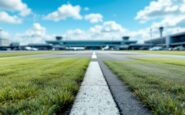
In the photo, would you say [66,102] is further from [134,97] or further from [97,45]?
[97,45]

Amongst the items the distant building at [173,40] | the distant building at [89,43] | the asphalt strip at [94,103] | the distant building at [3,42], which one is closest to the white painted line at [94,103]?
the asphalt strip at [94,103]

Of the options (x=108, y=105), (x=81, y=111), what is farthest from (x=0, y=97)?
(x=108, y=105)

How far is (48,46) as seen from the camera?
161 m

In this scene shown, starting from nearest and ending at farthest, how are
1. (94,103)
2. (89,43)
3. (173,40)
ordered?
1. (94,103)
2. (173,40)
3. (89,43)

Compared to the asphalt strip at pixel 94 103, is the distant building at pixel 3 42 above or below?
above

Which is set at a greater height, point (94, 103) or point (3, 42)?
point (3, 42)

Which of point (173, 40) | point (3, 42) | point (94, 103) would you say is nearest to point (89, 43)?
point (3, 42)

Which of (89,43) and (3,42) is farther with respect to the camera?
(89,43)

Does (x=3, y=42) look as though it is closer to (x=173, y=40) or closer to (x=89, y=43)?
(x=89, y=43)

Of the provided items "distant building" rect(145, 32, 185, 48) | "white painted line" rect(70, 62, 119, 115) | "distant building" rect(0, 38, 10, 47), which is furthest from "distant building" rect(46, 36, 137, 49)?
"white painted line" rect(70, 62, 119, 115)

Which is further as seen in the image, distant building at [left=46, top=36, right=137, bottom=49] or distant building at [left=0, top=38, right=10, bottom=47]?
distant building at [left=46, top=36, right=137, bottom=49]

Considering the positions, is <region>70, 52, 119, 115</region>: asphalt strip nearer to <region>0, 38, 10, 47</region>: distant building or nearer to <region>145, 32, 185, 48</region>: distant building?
<region>145, 32, 185, 48</region>: distant building

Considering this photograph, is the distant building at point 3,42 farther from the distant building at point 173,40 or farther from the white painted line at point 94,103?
the white painted line at point 94,103

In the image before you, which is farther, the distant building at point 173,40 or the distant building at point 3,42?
the distant building at point 3,42
